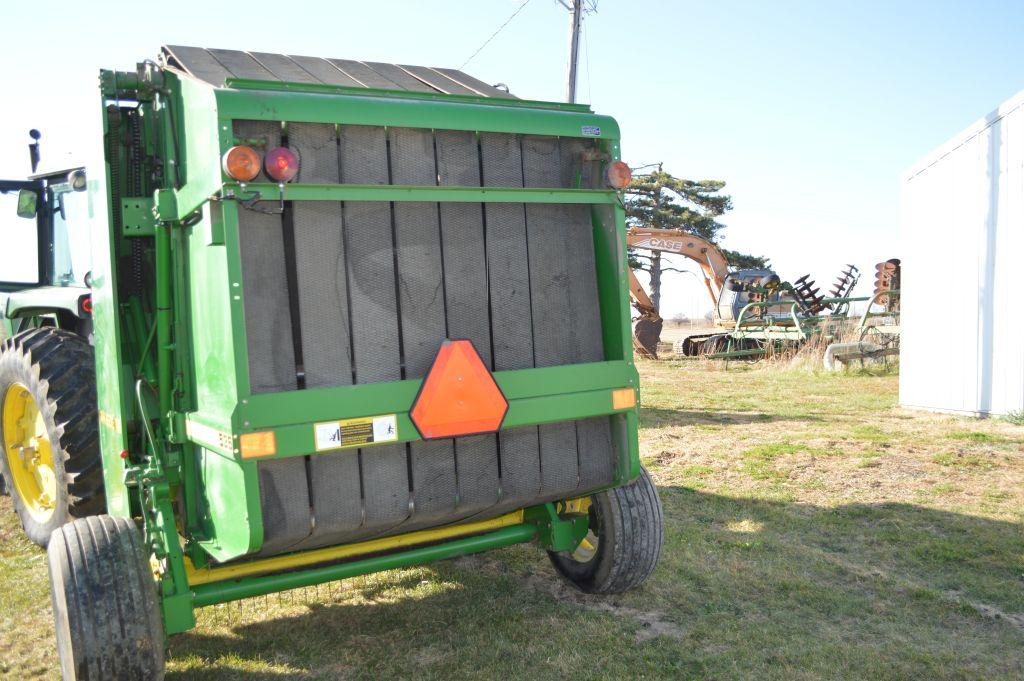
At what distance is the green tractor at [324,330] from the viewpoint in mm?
2723

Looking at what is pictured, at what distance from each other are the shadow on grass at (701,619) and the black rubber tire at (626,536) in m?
0.14

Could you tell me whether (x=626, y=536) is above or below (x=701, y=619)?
above

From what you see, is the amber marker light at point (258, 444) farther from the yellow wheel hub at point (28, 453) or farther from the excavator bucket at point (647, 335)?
the excavator bucket at point (647, 335)

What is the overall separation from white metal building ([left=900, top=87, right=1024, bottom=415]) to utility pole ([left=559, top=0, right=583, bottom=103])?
18.4 ft

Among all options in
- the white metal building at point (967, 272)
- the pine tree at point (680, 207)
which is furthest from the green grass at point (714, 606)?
the pine tree at point (680, 207)

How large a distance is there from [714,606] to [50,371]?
10.7 ft

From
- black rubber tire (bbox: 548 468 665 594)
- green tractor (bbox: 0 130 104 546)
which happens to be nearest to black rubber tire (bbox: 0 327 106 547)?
green tractor (bbox: 0 130 104 546)

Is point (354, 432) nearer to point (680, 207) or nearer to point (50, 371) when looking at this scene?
point (50, 371)

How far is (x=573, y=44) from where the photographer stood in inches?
556

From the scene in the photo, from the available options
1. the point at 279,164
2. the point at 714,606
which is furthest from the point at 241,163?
the point at 714,606

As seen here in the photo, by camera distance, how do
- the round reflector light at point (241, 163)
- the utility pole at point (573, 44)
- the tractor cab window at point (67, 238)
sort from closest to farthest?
the round reflector light at point (241, 163), the tractor cab window at point (67, 238), the utility pole at point (573, 44)

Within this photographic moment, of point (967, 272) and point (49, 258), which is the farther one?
point (967, 272)

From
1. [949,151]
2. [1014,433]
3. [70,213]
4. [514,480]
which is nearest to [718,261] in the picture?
[949,151]

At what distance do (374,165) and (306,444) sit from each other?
38.1 inches
